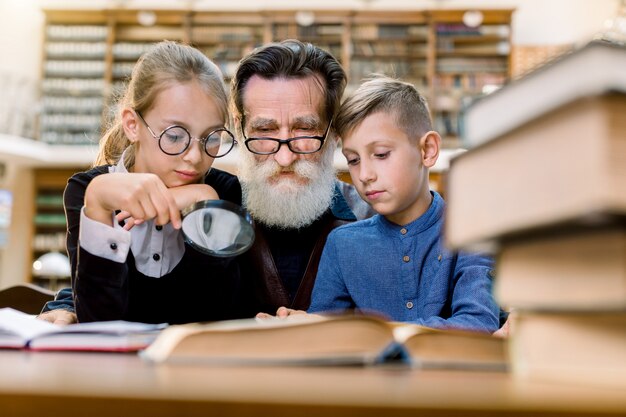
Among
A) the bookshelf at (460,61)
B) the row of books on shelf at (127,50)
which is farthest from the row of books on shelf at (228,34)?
the bookshelf at (460,61)

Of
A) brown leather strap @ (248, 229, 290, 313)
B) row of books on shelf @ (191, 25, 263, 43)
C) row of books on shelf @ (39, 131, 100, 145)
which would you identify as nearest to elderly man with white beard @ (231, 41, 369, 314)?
brown leather strap @ (248, 229, 290, 313)

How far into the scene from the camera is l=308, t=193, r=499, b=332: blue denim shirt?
1.51m

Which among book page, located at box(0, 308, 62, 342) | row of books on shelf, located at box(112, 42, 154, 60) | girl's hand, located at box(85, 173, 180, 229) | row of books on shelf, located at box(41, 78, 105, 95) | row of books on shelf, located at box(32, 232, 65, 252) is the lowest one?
row of books on shelf, located at box(32, 232, 65, 252)

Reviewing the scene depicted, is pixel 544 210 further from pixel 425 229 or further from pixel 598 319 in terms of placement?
pixel 425 229

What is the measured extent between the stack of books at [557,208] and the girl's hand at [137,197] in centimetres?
70

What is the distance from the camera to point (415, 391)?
40 centimetres

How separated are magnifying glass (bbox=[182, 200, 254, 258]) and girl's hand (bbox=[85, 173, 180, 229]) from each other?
0.04 metres

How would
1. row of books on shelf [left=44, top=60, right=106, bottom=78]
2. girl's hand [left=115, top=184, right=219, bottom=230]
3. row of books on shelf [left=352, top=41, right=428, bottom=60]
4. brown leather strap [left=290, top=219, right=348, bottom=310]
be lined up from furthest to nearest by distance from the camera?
1. row of books on shelf [left=44, top=60, right=106, bottom=78]
2. row of books on shelf [left=352, top=41, right=428, bottom=60]
3. brown leather strap [left=290, top=219, right=348, bottom=310]
4. girl's hand [left=115, top=184, right=219, bottom=230]

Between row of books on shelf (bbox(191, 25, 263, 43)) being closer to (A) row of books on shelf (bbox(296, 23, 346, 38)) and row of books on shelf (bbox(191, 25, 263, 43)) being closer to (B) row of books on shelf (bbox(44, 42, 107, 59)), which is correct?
(A) row of books on shelf (bbox(296, 23, 346, 38))

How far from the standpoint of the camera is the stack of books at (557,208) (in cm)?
39

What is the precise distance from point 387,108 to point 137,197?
766 mm

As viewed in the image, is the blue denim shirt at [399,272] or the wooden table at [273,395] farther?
the blue denim shirt at [399,272]

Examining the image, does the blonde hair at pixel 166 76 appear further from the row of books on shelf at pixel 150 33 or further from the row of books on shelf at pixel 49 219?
the row of books on shelf at pixel 49 219

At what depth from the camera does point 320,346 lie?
60cm
